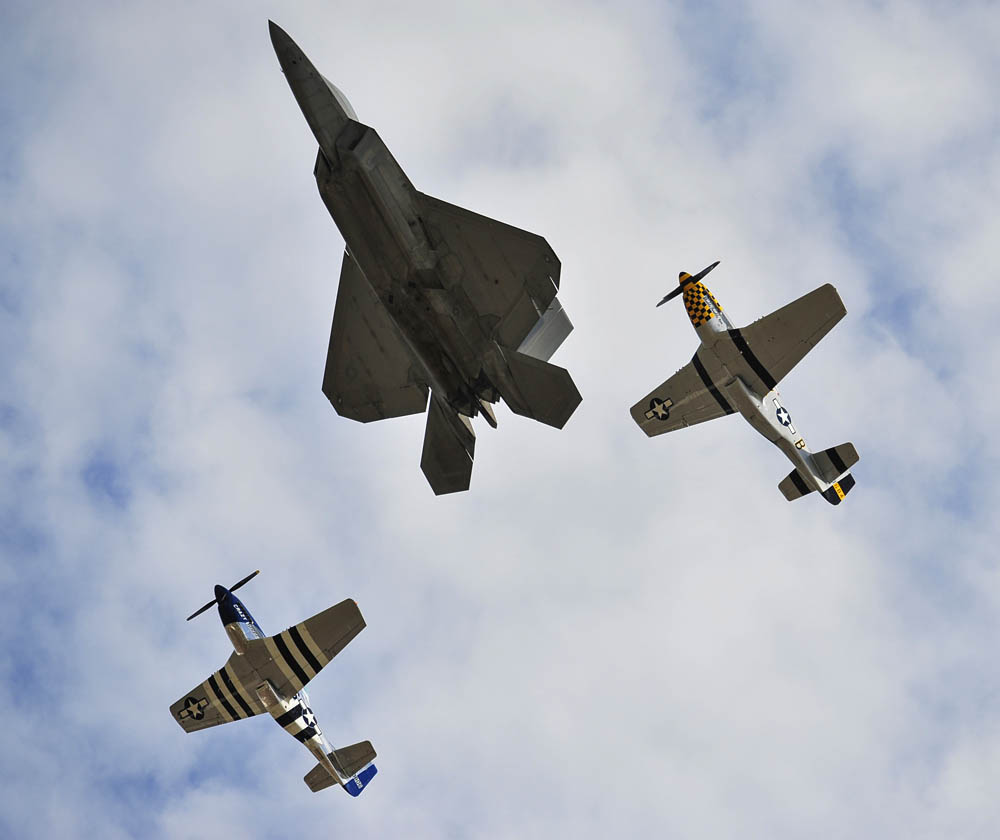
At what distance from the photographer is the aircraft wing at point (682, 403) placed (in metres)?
41.5

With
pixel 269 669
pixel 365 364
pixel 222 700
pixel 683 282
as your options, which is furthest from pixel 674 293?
pixel 222 700

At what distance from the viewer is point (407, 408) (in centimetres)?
3859

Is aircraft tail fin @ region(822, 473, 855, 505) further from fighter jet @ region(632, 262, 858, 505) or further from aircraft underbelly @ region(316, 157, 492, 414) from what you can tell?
aircraft underbelly @ region(316, 157, 492, 414)

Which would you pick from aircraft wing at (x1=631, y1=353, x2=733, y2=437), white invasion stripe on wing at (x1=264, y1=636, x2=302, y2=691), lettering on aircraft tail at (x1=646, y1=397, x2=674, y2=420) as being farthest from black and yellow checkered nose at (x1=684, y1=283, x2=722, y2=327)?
white invasion stripe on wing at (x1=264, y1=636, x2=302, y2=691)

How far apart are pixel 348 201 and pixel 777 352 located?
16233mm

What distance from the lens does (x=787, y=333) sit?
39094mm

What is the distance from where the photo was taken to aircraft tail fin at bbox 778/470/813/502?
1724 inches

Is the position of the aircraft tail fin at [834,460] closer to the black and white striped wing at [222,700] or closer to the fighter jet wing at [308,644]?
the fighter jet wing at [308,644]

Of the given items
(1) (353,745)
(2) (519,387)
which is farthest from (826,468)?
(1) (353,745)

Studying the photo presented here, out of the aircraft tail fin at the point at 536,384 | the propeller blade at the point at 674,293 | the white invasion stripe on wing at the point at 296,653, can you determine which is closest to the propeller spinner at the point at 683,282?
the propeller blade at the point at 674,293

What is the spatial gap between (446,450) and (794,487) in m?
14.9

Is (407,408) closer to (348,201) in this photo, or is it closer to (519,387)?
(519,387)

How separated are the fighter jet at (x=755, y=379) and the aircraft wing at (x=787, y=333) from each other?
34 millimetres

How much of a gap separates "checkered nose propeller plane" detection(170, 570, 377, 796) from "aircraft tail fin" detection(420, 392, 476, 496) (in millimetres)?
6143
